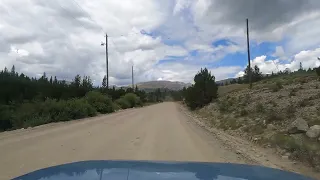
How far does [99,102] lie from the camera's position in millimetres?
42188

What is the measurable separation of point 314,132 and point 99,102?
33.0m

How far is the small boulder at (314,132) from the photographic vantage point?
11495 mm

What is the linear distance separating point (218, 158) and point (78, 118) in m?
21.6

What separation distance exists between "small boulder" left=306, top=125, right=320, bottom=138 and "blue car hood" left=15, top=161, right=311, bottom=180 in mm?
7748

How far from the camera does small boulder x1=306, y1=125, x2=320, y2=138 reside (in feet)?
37.7

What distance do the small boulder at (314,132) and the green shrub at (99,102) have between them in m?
31.0

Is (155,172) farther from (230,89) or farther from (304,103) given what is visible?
(230,89)

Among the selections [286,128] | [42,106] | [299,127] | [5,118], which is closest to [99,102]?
[5,118]

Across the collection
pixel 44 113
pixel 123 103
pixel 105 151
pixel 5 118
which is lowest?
pixel 105 151

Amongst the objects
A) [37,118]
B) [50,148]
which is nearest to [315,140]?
[50,148]

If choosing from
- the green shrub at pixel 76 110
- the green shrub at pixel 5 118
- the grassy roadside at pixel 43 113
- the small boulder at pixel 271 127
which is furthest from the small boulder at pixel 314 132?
the green shrub at pixel 5 118

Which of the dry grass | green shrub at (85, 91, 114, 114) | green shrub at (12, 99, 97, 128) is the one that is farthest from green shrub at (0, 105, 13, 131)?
the dry grass

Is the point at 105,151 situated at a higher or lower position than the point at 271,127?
lower

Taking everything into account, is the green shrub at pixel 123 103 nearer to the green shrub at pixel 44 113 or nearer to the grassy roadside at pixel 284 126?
the green shrub at pixel 44 113
